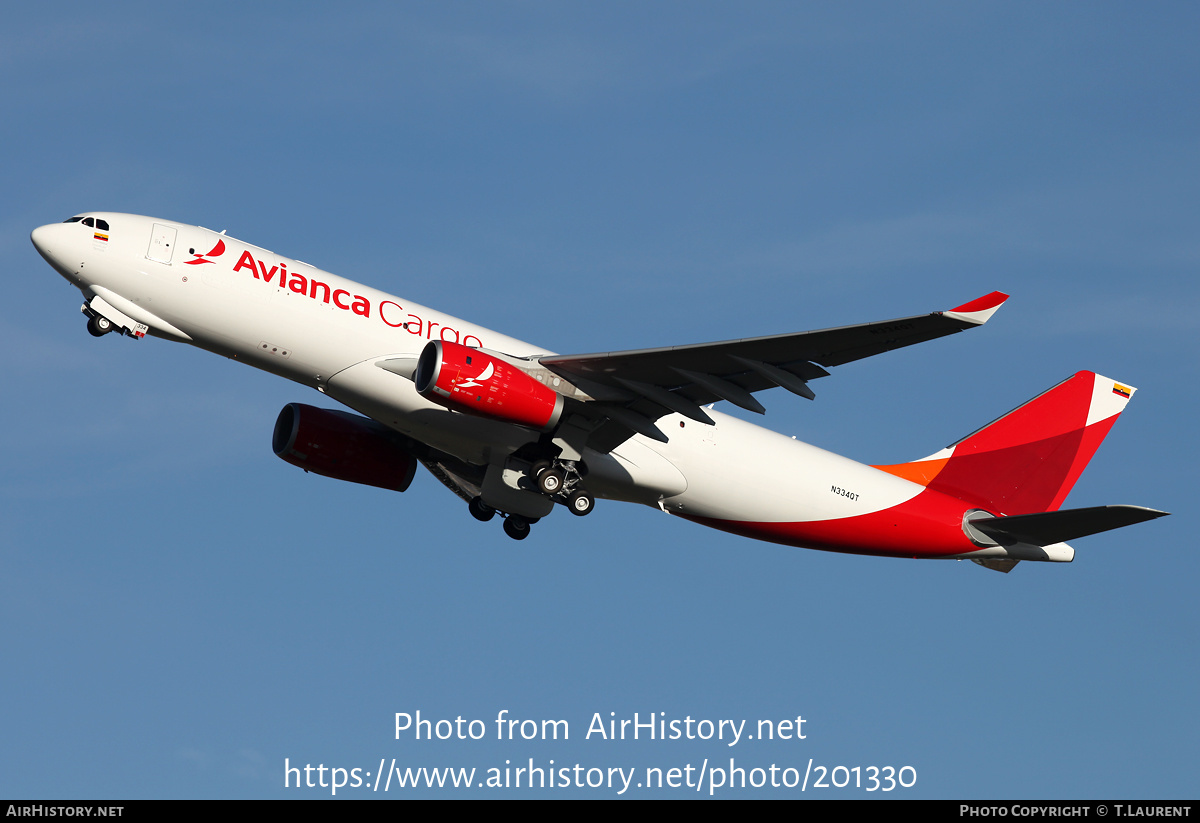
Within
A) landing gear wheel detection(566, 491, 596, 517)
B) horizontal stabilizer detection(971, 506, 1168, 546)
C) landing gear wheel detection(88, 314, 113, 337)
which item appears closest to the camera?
landing gear wheel detection(88, 314, 113, 337)

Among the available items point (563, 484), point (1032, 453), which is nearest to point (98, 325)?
point (563, 484)

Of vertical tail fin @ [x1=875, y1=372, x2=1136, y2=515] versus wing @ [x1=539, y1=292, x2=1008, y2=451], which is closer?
wing @ [x1=539, y1=292, x2=1008, y2=451]

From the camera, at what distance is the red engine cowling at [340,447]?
3328 centimetres

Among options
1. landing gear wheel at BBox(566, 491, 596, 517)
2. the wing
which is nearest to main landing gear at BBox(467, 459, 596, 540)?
landing gear wheel at BBox(566, 491, 596, 517)

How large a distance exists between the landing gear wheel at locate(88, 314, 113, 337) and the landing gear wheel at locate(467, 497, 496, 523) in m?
10.9

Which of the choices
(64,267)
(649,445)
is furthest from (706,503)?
(64,267)

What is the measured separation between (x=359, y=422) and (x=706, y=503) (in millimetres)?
9677

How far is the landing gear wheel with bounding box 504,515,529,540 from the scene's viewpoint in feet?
112

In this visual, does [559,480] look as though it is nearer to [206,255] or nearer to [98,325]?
[206,255]

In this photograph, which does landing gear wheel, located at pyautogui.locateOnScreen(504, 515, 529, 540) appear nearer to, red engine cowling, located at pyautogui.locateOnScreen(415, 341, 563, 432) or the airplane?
the airplane

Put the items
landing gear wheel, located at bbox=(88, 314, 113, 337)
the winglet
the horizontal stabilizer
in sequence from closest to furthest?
the winglet < landing gear wheel, located at bbox=(88, 314, 113, 337) < the horizontal stabilizer

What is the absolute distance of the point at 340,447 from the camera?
33469 mm

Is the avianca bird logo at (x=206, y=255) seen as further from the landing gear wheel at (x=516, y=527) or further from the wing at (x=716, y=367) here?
the landing gear wheel at (x=516, y=527)

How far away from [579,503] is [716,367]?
5356 mm
